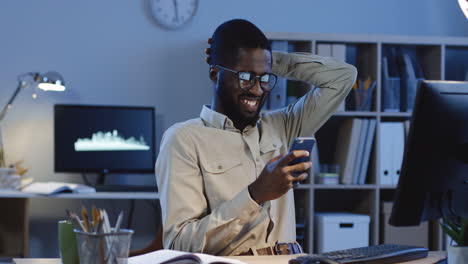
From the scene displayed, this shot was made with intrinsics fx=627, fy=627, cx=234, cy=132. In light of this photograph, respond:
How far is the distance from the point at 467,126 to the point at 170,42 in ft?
8.95

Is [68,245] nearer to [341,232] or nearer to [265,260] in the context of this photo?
[265,260]

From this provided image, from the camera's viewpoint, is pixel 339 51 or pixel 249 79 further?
pixel 339 51

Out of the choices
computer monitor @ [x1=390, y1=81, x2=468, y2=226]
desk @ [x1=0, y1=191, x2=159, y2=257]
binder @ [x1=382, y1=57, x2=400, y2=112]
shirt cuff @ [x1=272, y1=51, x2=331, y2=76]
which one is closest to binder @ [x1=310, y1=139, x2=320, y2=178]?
binder @ [x1=382, y1=57, x2=400, y2=112]

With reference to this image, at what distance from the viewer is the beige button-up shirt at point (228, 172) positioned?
1591 mm

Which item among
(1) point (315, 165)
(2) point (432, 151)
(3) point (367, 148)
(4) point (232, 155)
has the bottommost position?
(1) point (315, 165)

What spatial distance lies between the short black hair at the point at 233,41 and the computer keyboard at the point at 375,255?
0.66 m

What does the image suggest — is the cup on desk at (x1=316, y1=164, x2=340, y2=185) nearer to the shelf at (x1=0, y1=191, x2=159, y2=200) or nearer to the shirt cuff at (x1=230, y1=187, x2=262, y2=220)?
the shelf at (x1=0, y1=191, x2=159, y2=200)

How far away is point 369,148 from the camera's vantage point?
3.54 m

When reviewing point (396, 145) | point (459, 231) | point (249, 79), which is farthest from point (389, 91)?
point (459, 231)

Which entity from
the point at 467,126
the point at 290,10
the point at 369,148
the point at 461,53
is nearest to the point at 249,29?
the point at 467,126

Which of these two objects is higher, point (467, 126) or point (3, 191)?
point (467, 126)

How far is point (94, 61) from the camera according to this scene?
3.76 m

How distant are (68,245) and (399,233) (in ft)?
8.60

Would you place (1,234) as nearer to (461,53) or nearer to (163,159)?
(163,159)
